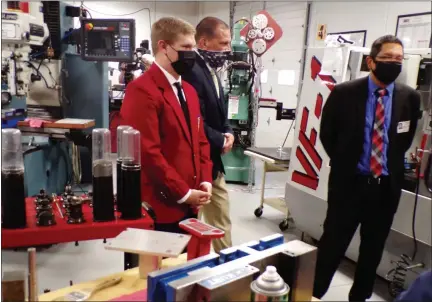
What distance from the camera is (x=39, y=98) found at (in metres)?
2.10

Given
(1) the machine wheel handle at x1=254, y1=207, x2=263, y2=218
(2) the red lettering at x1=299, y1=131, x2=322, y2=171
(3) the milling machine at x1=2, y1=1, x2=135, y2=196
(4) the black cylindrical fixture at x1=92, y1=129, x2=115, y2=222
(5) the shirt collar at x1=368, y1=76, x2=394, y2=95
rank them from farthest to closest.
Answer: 1. (1) the machine wheel handle at x1=254, y1=207, x2=263, y2=218
2. (3) the milling machine at x1=2, y1=1, x2=135, y2=196
3. (2) the red lettering at x1=299, y1=131, x2=322, y2=171
4. (5) the shirt collar at x1=368, y1=76, x2=394, y2=95
5. (4) the black cylindrical fixture at x1=92, y1=129, x2=115, y2=222

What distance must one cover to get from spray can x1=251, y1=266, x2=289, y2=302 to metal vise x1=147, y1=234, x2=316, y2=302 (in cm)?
2

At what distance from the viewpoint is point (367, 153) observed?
1.01 m

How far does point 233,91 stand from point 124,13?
5.17 feet

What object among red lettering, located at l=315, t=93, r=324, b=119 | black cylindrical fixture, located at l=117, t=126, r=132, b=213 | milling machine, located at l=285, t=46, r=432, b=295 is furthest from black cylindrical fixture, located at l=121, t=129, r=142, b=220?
red lettering, located at l=315, t=93, r=324, b=119

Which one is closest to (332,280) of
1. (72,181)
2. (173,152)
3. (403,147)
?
(403,147)

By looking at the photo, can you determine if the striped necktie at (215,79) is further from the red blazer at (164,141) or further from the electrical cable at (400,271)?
the electrical cable at (400,271)

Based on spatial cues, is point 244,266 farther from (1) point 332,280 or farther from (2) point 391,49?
(1) point 332,280

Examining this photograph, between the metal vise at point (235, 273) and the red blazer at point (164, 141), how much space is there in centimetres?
38

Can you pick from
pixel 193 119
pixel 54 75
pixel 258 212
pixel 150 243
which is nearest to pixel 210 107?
pixel 193 119

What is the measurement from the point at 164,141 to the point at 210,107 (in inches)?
11.1

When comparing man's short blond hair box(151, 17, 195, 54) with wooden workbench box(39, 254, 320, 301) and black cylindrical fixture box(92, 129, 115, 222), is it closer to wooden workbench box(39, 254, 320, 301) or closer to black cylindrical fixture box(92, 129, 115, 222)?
black cylindrical fixture box(92, 129, 115, 222)

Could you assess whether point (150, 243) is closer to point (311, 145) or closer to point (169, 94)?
point (169, 94)

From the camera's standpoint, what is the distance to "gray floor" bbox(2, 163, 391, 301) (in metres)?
1.29
